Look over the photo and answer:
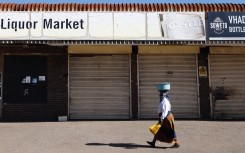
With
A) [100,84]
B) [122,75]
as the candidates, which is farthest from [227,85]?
[100,84]

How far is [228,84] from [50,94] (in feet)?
24.3

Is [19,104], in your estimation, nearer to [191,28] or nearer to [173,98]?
[173,98]

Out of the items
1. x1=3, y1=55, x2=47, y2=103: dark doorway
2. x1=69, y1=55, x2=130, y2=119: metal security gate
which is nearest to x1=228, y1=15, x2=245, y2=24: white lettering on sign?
x1=69, y1=55, x2=130, y2=119: metal security gate

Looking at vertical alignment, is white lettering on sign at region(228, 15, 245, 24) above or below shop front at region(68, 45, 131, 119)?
above

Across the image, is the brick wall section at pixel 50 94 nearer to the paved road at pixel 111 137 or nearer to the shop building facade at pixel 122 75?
the shop building facade at pixel 122 75

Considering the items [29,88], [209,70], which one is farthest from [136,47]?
[29,88]

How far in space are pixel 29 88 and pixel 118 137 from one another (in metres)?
5.74

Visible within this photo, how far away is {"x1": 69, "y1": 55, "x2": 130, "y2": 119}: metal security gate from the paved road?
1.12m

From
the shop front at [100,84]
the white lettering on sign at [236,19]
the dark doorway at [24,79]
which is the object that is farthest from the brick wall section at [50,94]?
the white lettering on sign at [236,19]

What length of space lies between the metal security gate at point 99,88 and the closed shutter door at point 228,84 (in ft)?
12.1

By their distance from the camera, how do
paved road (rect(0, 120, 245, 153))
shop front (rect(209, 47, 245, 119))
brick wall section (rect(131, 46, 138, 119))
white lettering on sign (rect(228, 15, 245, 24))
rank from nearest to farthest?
paved road (rect(0, 120, 245, 153)) < white lettering on sign (rect(228, 15, 245, 24)) < brick wall section (rect(131, 46, 138, 119)) < shop front (rect(209, 47, 245, 119))

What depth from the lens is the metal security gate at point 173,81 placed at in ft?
53.0

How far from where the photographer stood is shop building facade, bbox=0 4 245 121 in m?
15.7

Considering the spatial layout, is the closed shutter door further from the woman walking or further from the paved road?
the woman walking
